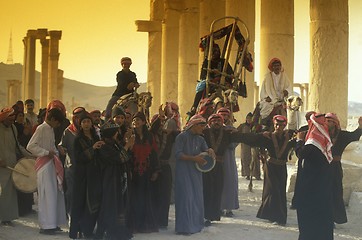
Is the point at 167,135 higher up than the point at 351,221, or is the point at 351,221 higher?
the point at 167,135

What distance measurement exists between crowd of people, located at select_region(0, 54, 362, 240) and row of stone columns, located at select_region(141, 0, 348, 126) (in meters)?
3.10

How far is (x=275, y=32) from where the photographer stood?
1748cm

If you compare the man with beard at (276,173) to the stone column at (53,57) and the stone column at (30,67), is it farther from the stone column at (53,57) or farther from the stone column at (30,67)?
the stone column at (30,67)

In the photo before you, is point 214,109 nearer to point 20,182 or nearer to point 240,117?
point 20,182

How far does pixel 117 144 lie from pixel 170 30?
716 inches

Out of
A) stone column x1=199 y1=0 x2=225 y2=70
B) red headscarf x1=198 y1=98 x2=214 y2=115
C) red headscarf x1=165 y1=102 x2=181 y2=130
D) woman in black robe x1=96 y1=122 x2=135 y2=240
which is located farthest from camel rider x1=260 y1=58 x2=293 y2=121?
stone column x1=199 y1=0 x2=225 y2=70

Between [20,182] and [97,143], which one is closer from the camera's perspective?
[97,143]

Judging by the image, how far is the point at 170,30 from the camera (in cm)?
2709

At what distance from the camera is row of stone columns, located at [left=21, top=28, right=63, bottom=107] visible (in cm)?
3912

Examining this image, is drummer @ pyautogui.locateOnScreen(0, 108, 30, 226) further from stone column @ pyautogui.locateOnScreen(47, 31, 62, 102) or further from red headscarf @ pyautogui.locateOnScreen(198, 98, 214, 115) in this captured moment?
stone column @ pyautogui.locateOnScreen(47, 31, 62, 102)

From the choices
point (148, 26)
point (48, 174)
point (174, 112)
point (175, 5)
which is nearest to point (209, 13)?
point (175, 5)

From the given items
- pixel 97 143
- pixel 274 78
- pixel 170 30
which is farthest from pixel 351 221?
pixel 170 30

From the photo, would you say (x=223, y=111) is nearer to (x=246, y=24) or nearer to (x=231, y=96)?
(x=231, y=96)

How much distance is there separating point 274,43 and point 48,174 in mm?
8836
